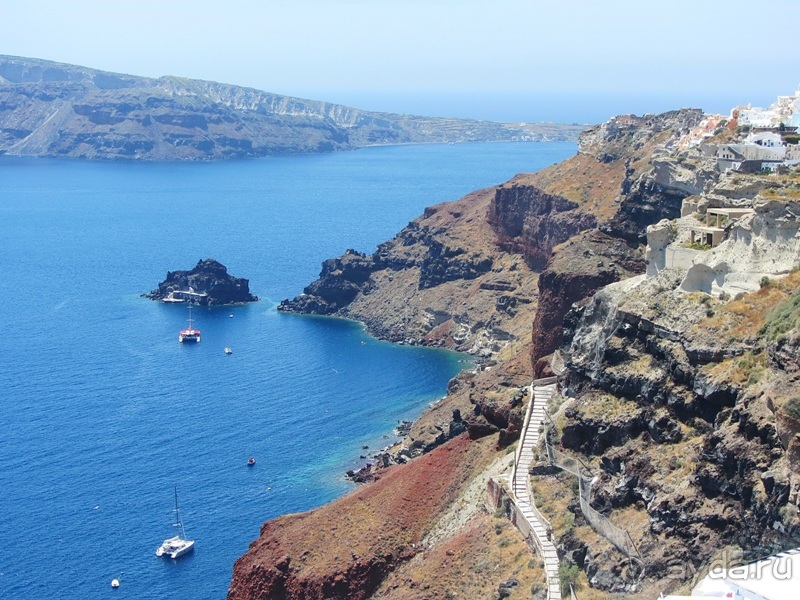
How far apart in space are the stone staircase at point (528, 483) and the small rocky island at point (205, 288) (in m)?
102

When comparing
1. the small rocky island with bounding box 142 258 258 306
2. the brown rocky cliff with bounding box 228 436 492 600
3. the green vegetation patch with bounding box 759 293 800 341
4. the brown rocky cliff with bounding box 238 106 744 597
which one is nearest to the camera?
A: the green vegetation patch with bounding box 759 293 800 341

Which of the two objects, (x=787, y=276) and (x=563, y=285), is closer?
(x=787, y=276)

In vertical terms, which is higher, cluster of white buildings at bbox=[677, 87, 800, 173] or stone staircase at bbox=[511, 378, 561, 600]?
cluster of white buildings at bbox=[677, 87, 800, 173]

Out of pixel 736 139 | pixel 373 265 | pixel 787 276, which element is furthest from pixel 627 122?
pixel 787 276

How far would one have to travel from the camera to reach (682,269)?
61.2 meters

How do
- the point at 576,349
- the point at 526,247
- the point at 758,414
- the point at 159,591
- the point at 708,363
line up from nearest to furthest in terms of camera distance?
the point at 758,414, the point at 708,363, the point at 576,349, the point at 159,591, the point at 526,247

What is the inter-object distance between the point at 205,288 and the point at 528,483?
114087 millimetres

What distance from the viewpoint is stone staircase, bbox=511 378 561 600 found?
171 feet

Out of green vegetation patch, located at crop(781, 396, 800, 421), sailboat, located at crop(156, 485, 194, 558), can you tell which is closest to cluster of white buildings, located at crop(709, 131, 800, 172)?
green vegetation patch, located at crop(781, 396, 800, 421)

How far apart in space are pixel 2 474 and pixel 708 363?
64678 mm

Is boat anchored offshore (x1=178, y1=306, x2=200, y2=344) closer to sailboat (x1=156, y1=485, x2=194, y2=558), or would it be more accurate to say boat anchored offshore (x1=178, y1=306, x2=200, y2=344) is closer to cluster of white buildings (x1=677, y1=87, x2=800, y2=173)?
sailboat (x1=156, y1=485, x2=194, y2=558)

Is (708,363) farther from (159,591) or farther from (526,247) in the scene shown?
(526,247)

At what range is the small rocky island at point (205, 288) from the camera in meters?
167

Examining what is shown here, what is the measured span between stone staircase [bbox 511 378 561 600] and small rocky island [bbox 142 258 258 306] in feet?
334
